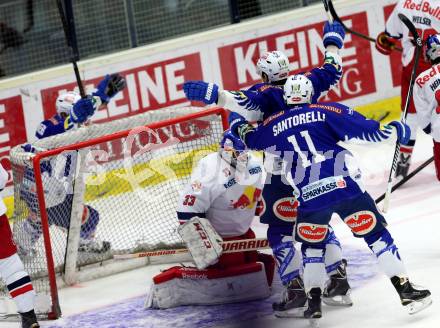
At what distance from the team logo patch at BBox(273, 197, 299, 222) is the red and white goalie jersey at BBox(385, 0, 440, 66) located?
7.01 feet

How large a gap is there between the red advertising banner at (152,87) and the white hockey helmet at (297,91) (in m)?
3.17

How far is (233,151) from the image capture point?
5.05 meters

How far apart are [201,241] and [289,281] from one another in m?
0.45

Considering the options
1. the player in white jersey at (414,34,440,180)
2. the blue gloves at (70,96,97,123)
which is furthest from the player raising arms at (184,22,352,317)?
the blue gloves at (70,96,97,123)

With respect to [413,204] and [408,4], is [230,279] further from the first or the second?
[408,4]

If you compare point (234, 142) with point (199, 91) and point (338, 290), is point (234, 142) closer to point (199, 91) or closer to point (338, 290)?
point (199, 91)

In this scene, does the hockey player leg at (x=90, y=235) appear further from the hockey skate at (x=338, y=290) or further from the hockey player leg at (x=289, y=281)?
the hockey skate at (x=338, y=290)

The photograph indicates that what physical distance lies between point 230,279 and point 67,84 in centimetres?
286

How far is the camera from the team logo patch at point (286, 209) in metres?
4.90

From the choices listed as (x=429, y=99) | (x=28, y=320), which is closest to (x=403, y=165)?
(x=429, y=99)

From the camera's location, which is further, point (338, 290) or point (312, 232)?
point (338, 290)

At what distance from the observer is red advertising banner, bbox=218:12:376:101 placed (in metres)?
7.78

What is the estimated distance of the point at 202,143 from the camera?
5.71 meters

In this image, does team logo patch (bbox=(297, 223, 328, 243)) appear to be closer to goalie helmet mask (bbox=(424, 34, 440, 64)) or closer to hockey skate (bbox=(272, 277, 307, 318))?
hockey skate (bbox=(272, 277, 307, 318))
